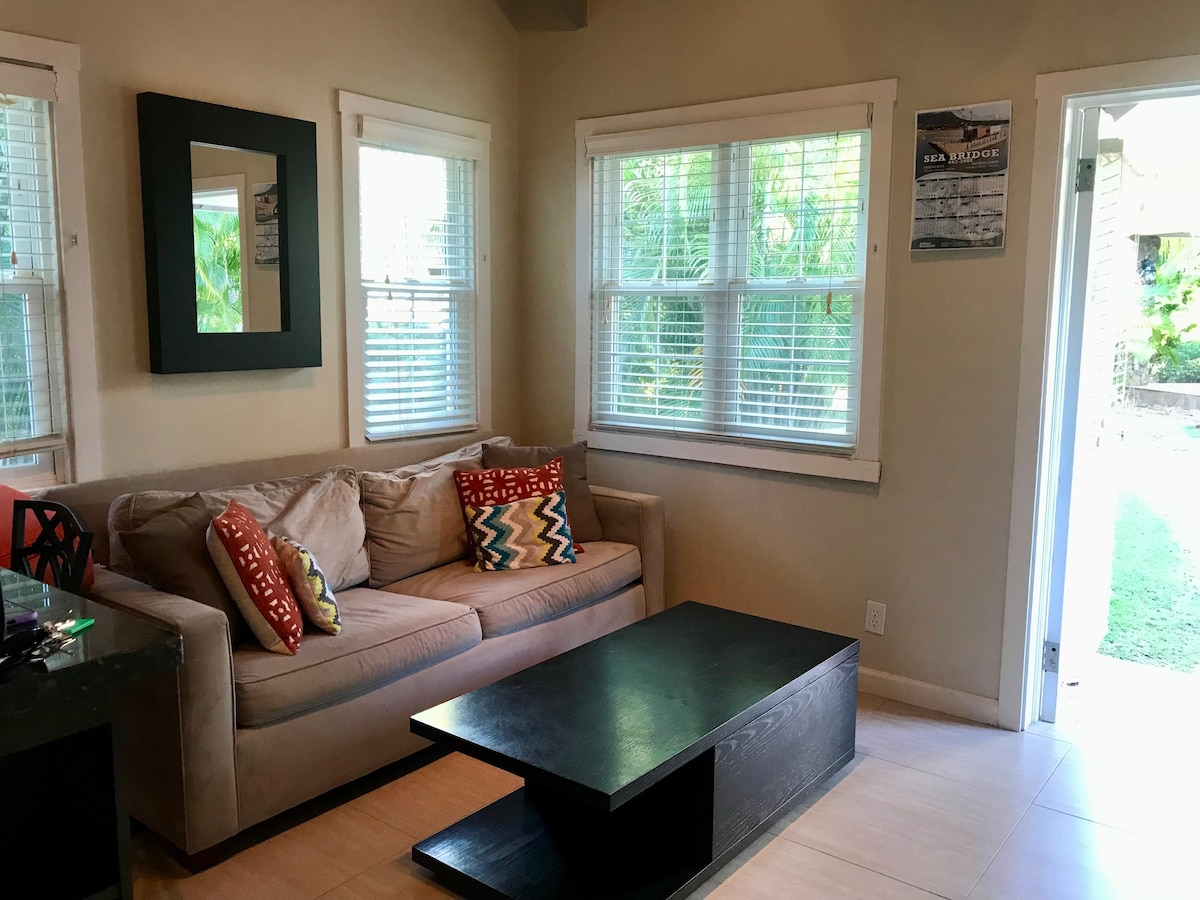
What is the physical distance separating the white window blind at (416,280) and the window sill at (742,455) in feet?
2.04

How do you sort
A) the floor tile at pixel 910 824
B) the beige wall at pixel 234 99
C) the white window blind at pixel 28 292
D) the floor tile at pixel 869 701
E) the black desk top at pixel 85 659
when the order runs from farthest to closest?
the floor tile at pixel 869 701 → the beige wall at pixel 234 99 → the white window blind at pixel 28 292 → the floor tile at pixel 910 824 → the black desk top at pixel 85 659

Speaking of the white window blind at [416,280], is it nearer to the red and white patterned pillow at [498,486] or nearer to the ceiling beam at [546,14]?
the red and white patterned pillow at [498,486]

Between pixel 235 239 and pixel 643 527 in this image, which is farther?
pixel 643 527

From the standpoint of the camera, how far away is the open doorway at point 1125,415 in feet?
10.4

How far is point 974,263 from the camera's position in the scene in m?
3.24

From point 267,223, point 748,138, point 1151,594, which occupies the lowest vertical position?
point 1151,594

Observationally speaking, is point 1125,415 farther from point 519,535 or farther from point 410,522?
point 410,522

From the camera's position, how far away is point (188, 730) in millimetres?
2336

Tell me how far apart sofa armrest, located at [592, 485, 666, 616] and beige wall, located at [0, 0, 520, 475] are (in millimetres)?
1090

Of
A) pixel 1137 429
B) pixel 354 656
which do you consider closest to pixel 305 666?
pixel 354 656

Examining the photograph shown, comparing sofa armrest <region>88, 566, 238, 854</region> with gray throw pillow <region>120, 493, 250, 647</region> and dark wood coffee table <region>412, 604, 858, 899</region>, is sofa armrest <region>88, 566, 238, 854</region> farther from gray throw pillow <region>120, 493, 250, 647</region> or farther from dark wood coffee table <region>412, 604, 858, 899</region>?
dark wood coffee table <region>412, 604, 858, 899</region>

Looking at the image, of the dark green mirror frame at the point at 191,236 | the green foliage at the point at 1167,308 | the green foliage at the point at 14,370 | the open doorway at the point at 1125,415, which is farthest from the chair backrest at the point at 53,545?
the green foliage at the point at 1167,308

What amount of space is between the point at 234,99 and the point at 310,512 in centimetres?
139

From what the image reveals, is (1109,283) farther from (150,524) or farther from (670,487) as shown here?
(150,524)
